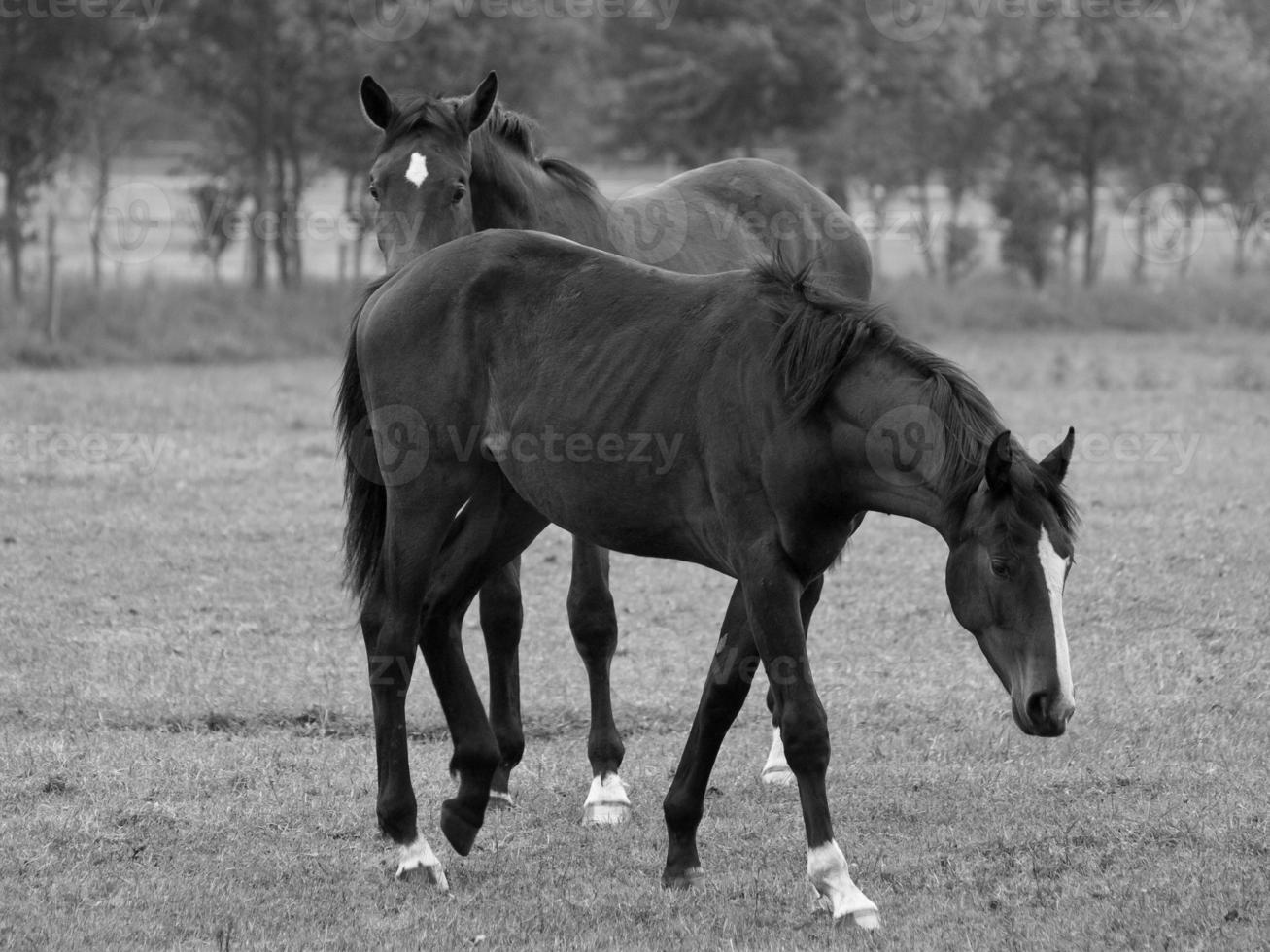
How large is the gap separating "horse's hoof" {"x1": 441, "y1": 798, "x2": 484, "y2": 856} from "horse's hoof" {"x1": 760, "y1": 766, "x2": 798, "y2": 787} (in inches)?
54.7

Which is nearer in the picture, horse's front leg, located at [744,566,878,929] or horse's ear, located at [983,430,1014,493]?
horse's ear, located at [983,430,1014,493]

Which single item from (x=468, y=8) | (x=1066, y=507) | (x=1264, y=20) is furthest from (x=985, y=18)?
(x=1066, y=507)

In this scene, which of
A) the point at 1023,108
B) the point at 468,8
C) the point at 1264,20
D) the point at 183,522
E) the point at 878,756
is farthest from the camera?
the point at 1264,20

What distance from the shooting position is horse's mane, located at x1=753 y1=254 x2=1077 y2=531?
402 centimetres

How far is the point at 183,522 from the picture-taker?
10.2 meters

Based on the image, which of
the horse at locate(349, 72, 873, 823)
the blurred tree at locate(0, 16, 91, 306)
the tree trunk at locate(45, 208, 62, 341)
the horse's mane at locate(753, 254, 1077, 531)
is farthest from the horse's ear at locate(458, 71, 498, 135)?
the blurred tree at locate(0, 16, 91, 306)

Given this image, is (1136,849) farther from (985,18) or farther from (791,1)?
(985,18)

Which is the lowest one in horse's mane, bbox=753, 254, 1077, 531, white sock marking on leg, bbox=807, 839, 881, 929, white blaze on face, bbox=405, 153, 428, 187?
white sock marking on leg, bbox=807, 839, 881, 929

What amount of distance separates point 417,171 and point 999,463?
121 inches

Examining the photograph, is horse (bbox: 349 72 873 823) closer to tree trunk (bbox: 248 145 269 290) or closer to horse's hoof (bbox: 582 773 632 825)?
horse's hoof (bbox: 582 773 632 825)

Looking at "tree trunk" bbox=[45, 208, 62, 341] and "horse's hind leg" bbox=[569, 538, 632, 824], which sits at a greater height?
"horse's hind leg" bbox=[569, 538, 632, 824]

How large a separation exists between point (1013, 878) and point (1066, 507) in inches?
52.9

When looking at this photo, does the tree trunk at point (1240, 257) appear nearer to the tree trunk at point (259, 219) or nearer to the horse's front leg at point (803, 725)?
the tree trunk at point (259, 219)

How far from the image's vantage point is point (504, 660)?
19.0ft
